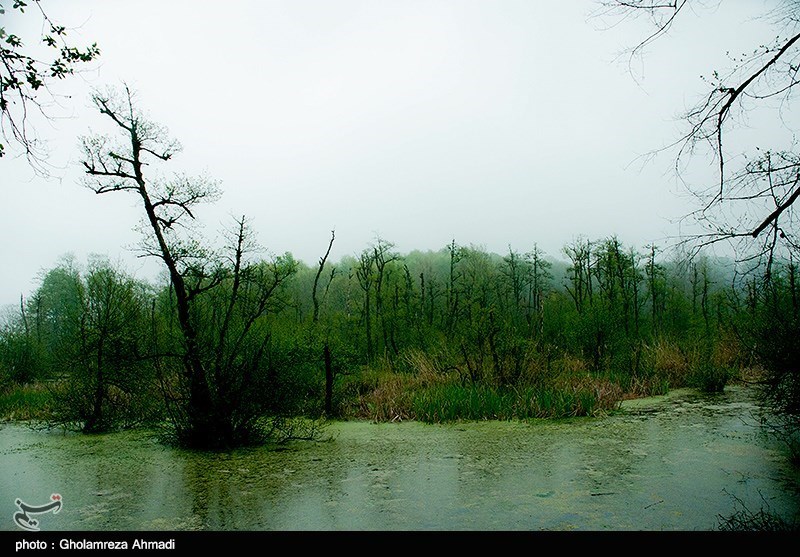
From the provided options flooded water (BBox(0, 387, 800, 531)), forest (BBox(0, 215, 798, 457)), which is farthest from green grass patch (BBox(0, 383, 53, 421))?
flooded water (BBox(0, 387, 800, 531))

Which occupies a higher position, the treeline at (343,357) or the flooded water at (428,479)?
the treeline at (343,357)

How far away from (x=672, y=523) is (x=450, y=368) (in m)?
5.87

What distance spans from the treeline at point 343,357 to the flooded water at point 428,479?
55 cm

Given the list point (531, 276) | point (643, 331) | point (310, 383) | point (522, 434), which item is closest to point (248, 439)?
point (310, 383)

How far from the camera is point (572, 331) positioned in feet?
36.8

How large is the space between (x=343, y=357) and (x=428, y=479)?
4.71 m

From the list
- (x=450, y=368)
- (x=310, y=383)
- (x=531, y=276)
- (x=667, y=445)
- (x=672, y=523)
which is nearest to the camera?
(x=672, y=523)

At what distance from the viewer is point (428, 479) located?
4.13m

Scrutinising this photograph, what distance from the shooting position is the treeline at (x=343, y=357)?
5367 mm

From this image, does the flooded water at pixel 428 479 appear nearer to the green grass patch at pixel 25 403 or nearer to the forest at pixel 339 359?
the forest at pixel 339 359

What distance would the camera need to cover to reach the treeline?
537 cm

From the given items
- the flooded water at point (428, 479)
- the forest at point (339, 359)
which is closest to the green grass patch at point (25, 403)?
the forest at point (339, 359)

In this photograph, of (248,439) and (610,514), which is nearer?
(610,514)
